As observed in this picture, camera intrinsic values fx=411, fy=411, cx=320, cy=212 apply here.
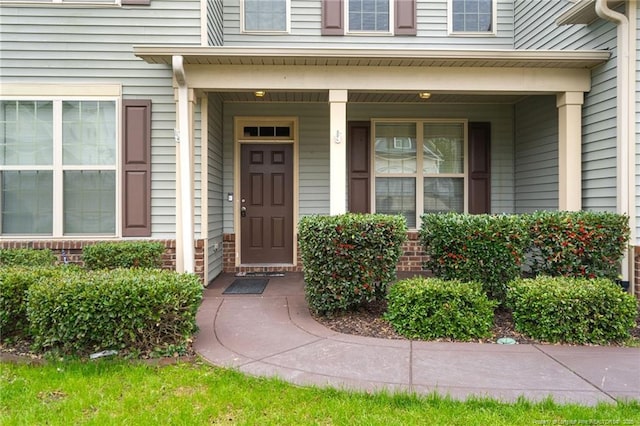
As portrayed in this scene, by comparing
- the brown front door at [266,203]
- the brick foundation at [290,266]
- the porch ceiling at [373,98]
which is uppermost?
the porch ceiling at [373,98]

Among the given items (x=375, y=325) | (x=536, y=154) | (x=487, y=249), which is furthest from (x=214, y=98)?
(x=536, y=154)

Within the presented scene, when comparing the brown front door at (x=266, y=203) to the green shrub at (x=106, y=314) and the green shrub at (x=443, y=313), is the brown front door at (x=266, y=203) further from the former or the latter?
the green shrub at (x=106, y=314)

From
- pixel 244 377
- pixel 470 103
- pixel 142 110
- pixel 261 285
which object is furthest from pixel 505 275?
pixel 142 110

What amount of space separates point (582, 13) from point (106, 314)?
600 centimetres

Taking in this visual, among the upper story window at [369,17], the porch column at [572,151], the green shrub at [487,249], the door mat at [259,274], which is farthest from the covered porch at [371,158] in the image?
the green shrub at [487,249]

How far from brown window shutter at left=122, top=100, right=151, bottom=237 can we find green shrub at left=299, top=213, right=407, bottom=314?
8.32 feet

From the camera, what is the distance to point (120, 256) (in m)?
4.73

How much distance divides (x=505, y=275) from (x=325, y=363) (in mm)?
2198

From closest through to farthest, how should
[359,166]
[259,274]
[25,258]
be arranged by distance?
[25,258] → [259,274] → [359,166]

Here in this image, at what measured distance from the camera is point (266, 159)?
6.90 meters

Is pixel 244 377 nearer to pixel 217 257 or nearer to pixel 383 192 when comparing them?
pixel 217 257

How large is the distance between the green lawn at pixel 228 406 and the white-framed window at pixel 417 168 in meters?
4.61

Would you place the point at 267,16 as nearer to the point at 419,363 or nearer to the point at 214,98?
the point at 214,98

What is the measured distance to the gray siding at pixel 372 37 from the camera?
22.1ft
